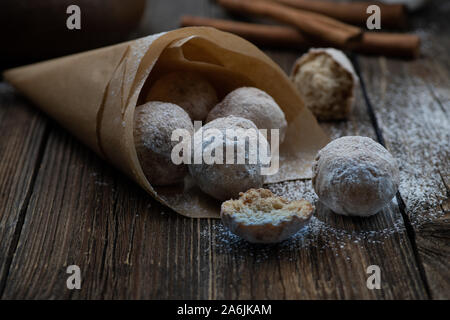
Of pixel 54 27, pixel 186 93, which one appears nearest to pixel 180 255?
pixel 186 93

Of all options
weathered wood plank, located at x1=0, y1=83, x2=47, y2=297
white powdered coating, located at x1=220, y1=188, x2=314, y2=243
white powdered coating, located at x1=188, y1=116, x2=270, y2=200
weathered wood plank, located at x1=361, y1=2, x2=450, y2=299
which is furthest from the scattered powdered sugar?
weathered wood plank, located at x1=0, y1=83, x2=47, y2=297

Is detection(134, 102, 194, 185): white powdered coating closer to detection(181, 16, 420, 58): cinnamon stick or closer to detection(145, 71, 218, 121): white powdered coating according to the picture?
detection(145, 71, 218, 121): white powdered coating

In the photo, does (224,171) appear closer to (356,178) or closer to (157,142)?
(157,142)

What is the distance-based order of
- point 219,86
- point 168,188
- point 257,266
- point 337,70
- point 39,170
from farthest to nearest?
point 337,70
point 219,86
point 39,170
point 168,188
point 257,266

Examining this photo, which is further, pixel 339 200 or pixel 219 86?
pixel 219 86
